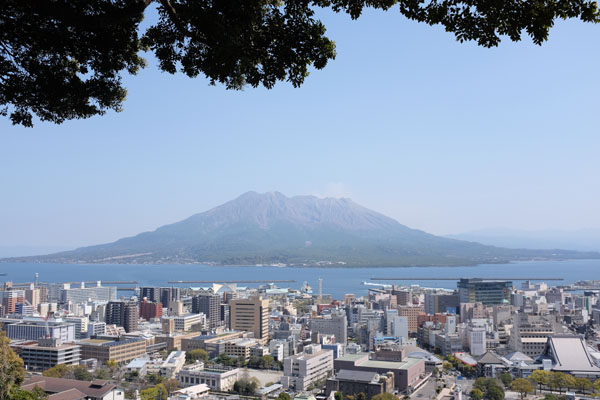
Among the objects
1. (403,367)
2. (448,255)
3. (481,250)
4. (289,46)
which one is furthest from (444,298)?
(481,250)

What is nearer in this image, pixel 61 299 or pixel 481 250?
pixel 61 299

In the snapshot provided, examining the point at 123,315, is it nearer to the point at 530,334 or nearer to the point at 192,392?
the point at 192,392

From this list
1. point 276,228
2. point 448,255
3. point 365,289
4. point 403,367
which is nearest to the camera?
point 403,367

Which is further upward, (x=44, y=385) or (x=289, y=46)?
(x=289, y=46)

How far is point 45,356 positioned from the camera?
13.6m

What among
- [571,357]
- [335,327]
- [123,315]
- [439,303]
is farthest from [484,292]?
[123,315]

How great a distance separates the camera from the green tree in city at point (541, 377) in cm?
1214

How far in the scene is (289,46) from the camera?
5.50 feet

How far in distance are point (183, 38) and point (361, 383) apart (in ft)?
35.3

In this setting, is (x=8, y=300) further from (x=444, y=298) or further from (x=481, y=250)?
(x=481, y=250)

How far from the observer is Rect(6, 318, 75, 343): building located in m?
16.8

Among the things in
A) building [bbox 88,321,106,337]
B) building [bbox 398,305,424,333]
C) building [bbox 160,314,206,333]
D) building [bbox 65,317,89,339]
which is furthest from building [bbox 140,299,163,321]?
building [bbox 398,305,424,333]

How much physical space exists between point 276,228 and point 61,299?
6596 cm

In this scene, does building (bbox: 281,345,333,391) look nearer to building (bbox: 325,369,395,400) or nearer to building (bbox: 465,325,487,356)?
building (bbox: 325,369,395,400)
